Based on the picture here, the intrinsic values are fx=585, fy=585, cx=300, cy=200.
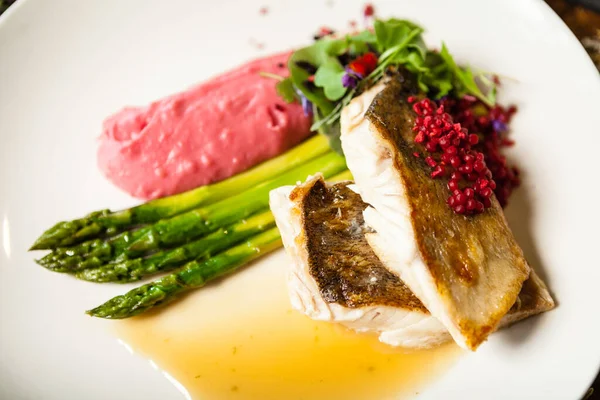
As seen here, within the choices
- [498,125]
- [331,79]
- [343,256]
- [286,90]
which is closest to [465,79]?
[498,125]

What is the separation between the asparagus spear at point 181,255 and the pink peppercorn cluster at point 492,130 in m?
1.63

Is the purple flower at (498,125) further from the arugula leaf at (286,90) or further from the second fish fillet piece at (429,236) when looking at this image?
the arugula leaf at (286,90)

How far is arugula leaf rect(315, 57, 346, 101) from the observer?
14.3 feet

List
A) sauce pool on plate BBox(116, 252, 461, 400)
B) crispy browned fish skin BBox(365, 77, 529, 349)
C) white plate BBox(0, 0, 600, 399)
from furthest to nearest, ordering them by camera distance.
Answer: sauce pool on plate BBox(116, 252, 461, 400) → white plate BBox(0, 0, 600, 399) → crispy browned fish skin BBox(365, 77, 529, 349)

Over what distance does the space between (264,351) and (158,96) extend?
231 cm

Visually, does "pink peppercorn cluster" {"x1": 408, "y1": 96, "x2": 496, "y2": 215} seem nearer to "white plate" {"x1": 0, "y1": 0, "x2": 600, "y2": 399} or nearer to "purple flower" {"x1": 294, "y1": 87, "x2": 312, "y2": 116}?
"white plate" {"x1": 0, "y1": 0, "x2": 600, "y2": 399}

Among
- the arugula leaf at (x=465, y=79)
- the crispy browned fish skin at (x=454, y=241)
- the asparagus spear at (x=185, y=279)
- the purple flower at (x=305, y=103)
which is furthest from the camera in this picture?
the purple flower at (x=305, y=103)

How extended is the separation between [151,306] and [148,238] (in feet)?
1.59

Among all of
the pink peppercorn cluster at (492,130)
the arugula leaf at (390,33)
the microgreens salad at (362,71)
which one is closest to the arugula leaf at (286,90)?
the microgreens salad at (362,71)

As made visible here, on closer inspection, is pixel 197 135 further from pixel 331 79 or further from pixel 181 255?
pixel 331 79

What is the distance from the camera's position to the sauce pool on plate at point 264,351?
12.6 feet

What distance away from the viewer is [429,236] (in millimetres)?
3244

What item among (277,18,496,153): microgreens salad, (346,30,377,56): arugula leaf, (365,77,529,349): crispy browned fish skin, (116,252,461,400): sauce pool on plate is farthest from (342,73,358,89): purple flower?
(116,252,461,400): sauce pool on plate

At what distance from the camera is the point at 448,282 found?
10.3 feet
